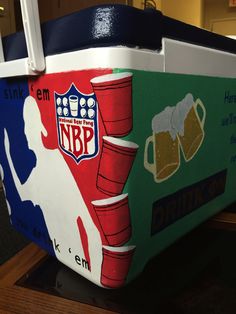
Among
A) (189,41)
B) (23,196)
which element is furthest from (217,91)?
(23,196)

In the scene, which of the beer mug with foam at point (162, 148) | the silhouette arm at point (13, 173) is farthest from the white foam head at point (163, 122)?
the silhouette arm at point (13, 173)

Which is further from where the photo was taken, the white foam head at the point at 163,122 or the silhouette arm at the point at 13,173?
the silhouette arm at the point at 13,173

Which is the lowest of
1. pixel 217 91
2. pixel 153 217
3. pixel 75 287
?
pixel 75 287

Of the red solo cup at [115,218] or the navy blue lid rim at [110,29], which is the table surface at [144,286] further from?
the navy blue lid rim at [110,29]

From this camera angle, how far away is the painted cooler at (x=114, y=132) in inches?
11.1

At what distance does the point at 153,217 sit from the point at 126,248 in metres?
0.05

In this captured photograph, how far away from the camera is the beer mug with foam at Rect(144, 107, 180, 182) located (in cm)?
32

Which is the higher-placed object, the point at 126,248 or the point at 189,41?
the point at 189,41

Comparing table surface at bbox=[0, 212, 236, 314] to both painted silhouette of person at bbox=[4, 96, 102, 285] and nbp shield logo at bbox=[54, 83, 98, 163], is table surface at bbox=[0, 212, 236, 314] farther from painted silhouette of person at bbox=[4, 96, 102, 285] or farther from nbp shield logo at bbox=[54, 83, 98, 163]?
nbp shield logo at bbox=[54, 83, 98, 163]

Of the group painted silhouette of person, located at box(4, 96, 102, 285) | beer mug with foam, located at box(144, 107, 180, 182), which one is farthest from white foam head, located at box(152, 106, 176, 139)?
painted silhouette of person, located at box(4, 96, 102, 285)

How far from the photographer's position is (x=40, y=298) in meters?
0.36

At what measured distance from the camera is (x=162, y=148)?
1.10 ft

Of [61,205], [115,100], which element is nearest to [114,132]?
[115,100]

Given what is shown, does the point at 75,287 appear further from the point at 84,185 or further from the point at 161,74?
the point at 161,74
